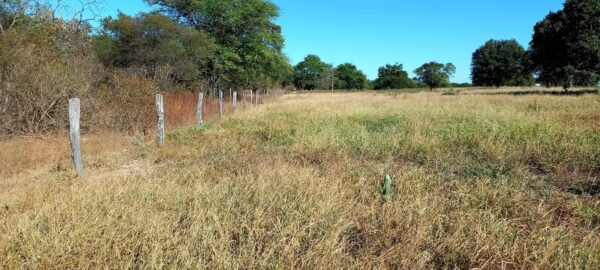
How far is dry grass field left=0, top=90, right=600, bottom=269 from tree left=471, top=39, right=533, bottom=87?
69721mm

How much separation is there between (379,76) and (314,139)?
104470 mm

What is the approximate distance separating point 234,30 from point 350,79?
260 feet

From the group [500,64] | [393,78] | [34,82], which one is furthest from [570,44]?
[393,78]

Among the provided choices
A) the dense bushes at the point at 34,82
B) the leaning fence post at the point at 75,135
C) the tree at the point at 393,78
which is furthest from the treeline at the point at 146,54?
the tree at the point at 393,78

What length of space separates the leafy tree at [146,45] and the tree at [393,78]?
278ft

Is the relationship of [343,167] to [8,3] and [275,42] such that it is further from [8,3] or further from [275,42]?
[275,42]

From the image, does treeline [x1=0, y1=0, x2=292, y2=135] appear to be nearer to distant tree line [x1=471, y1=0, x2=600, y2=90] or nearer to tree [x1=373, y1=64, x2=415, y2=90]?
distant tree line [x1=471, y1=0, x2=600, y2=90]

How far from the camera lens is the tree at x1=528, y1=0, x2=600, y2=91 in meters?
25.4

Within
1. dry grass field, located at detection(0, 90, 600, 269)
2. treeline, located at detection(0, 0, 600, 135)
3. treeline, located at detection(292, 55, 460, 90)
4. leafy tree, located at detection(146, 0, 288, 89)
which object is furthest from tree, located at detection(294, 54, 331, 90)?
dry grass field, located at detection(0, 90, 600, 269)

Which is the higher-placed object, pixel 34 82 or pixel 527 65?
pixel 527 65

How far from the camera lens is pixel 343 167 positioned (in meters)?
5.53

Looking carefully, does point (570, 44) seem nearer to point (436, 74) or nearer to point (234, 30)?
point (234, 30)

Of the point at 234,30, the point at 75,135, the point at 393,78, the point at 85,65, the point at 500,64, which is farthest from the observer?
the point at 393,78

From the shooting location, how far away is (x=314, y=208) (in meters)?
3.67
